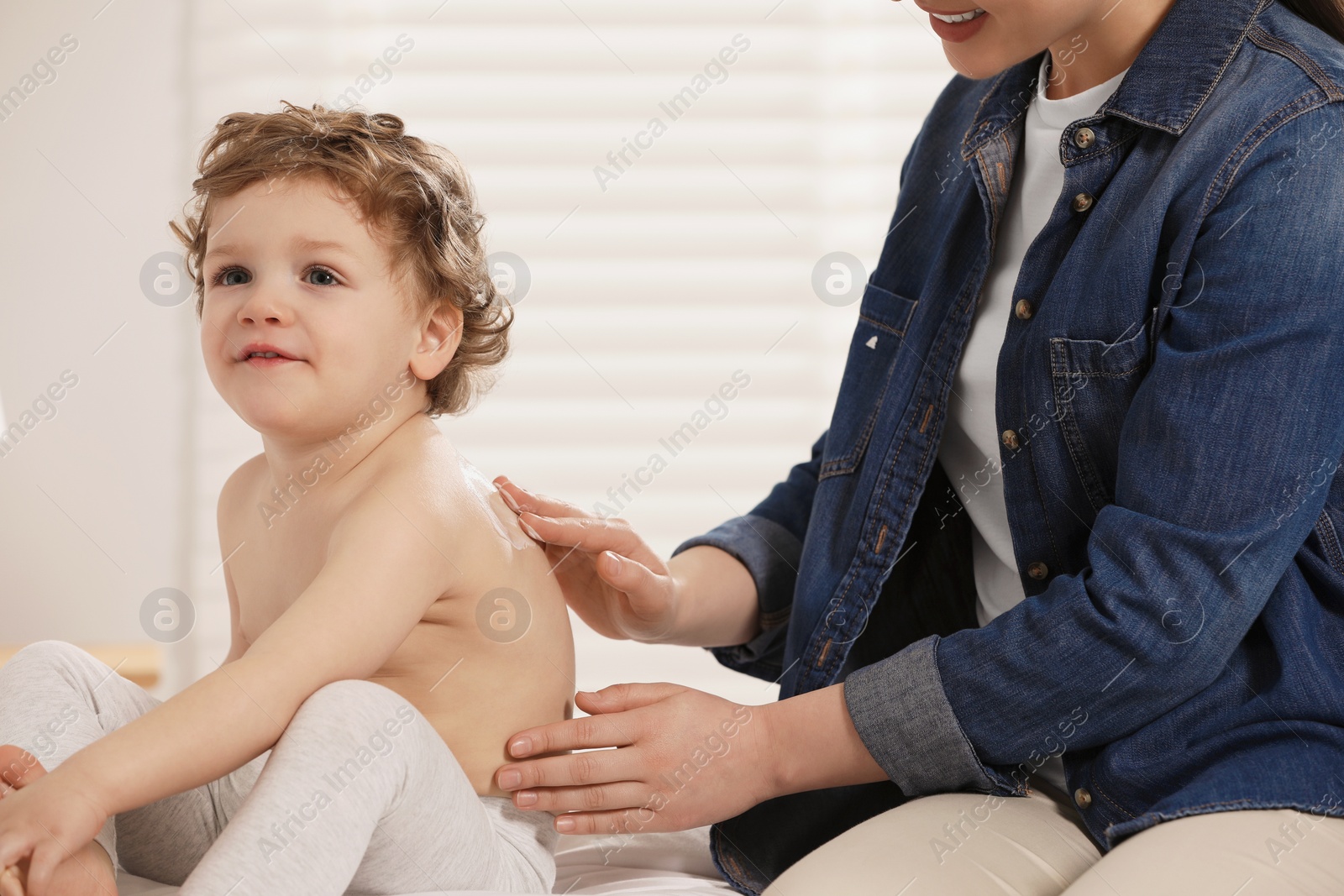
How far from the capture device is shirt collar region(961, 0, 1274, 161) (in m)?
0.86

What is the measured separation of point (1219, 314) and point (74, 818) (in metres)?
0.82

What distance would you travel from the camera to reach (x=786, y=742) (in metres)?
0.87

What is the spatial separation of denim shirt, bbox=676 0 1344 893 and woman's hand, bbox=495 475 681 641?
0.20 meters

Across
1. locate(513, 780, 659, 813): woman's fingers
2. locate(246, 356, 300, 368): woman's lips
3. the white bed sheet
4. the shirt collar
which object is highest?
the shirt collar

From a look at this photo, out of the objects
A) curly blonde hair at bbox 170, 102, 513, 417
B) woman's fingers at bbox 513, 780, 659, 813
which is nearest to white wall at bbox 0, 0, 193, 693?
curly blonde hair at bbox 170, 102, 513, 417

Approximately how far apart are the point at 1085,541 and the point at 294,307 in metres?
0.67

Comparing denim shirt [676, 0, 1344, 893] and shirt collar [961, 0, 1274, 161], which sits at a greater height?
shirt collar [961, 0, 1274, 161]

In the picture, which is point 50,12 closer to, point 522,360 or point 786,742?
point 522,360

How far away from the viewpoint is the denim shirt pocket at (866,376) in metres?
1.10

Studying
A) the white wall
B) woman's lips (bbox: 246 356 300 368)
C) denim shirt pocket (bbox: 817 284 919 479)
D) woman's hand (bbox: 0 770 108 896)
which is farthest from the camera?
the white wall

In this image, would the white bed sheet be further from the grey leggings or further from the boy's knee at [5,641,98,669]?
the boy's knee at [5,641,98,669]

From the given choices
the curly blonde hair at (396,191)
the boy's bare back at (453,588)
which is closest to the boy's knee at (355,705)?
the boy's bare back at (453,588)

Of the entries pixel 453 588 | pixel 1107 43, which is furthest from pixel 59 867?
pixel 1107 43

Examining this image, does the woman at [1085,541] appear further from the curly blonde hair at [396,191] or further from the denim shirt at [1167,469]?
the curly blonde hair at [396,191]
